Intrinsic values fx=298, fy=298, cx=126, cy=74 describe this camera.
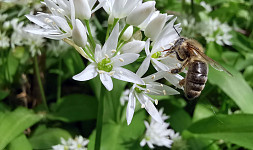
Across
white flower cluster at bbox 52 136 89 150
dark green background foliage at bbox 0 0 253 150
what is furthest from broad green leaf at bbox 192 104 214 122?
white flower cluster at bbox 52 136 89 150

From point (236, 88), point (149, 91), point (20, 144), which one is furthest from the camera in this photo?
point (236, 88)

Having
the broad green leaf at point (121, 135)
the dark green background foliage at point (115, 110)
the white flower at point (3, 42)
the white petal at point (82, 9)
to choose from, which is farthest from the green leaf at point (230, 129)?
the white flower at point (3, 42)

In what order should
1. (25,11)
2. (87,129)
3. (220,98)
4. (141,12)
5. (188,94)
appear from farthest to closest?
(220,98) < (87,129) < (25,11) < (188,94) < (141,12)

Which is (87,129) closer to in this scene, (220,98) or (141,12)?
(220,98)

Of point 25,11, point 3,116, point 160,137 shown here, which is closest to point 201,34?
point 160,137

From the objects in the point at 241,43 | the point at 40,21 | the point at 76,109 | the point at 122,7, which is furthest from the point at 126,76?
the point at 241,43

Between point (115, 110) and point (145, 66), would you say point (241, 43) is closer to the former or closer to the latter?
point (115, 110)

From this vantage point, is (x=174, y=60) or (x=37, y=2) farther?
(x=37, y=2)
